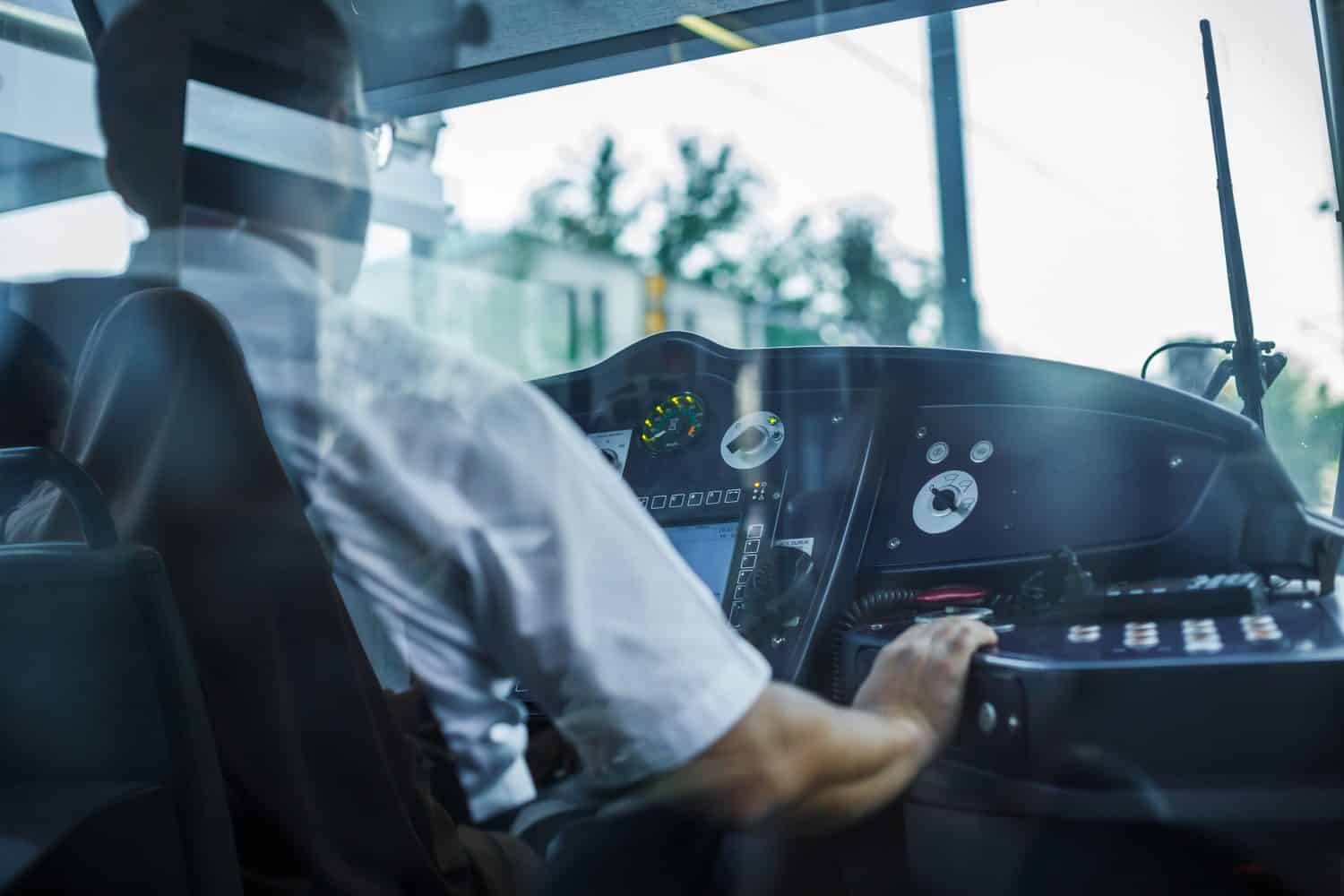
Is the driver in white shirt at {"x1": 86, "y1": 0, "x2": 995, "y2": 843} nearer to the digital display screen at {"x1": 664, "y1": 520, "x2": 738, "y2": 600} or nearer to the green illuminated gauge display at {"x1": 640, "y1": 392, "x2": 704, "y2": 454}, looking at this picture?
the digital display screen at {"x1": 664, "y1": 520, "x2": 738, "y2": 600}

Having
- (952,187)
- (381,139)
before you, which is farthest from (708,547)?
(381,139)

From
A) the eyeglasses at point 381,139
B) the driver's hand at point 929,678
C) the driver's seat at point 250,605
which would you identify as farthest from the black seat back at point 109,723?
the driver's hand at point 929,678

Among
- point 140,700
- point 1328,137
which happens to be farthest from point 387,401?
point 1328,137

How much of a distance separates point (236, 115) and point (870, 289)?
961mm

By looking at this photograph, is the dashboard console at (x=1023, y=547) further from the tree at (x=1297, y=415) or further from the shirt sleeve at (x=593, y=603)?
the shirt sleeve at (x=593, y=603)

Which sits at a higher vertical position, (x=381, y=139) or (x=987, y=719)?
(x=381, y=139)

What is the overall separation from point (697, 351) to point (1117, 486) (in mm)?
590

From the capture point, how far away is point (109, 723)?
84 cm

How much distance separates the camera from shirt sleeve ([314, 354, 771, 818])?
72cm

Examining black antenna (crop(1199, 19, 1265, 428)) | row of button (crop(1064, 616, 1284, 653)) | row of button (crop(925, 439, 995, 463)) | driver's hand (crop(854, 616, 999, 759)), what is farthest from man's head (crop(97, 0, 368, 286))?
black antenna (crop(1199, 19, 1265, 428))

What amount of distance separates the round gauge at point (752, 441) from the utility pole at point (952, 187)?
0.27 meters

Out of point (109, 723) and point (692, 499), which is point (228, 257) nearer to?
point (109, 723)

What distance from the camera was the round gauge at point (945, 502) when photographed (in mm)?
1473

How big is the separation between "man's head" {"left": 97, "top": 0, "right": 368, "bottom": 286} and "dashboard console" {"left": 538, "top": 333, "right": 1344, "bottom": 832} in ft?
2.19
